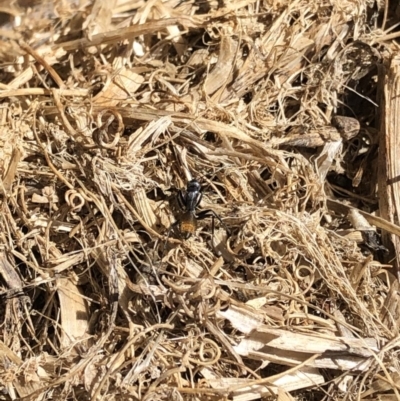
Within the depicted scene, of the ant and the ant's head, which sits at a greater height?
the ant's head

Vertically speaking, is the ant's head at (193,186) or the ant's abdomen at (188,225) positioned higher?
the ant's head at (193,186)

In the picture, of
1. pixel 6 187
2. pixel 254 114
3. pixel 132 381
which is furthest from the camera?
pixel 254 114

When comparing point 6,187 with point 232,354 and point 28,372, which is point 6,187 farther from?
point 232,354

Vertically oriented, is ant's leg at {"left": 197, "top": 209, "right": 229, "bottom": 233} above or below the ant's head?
below

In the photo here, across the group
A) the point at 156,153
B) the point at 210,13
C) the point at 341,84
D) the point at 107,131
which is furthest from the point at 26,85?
the point at 341,84

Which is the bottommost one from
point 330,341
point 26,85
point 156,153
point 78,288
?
point 330,341

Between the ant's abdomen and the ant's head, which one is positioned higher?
the ant's head
